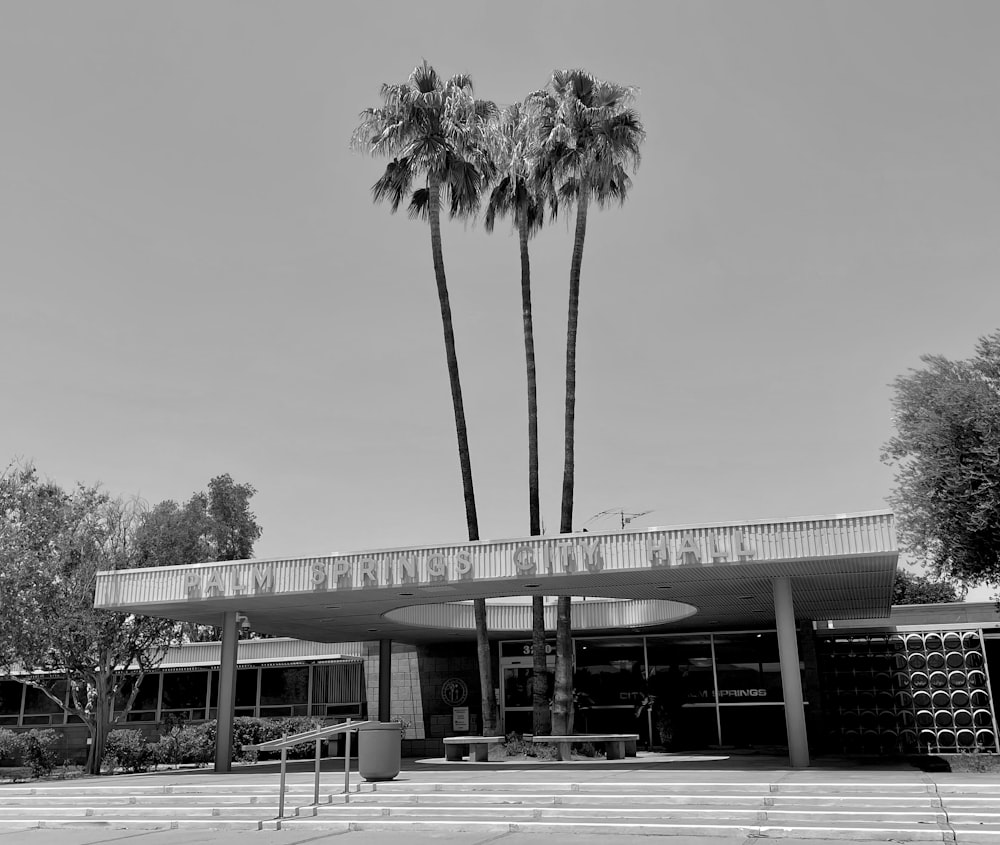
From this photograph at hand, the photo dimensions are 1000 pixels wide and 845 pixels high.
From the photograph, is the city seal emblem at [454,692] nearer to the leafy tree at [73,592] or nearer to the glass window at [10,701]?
the leafy tree at [73,592]

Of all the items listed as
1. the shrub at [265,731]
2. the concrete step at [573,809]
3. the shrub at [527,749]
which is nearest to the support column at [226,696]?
the concrete step at [573,809]

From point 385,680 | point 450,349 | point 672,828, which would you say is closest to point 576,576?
point 672,828

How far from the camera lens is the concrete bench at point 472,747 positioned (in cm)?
2198

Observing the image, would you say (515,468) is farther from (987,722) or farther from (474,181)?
(987,722)

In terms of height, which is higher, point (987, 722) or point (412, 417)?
point (412, 417)

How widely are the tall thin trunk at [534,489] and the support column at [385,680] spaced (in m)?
5.97

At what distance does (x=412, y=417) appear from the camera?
1411 inches

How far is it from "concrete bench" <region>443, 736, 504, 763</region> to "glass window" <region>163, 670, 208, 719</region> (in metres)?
13.6

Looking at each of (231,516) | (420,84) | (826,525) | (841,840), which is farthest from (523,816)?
(231,516)

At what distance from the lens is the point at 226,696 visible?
851 inches

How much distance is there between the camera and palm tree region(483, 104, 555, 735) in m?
25.8

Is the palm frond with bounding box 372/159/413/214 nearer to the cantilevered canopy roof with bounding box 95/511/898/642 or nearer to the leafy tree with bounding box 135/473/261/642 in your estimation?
the cantilevered canopy roof with bounding box 95/511/898/642

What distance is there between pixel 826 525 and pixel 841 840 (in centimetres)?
768

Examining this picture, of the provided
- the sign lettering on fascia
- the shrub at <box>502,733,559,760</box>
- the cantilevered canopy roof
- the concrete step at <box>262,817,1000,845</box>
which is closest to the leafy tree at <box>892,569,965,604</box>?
the cantilevered canopy roof
